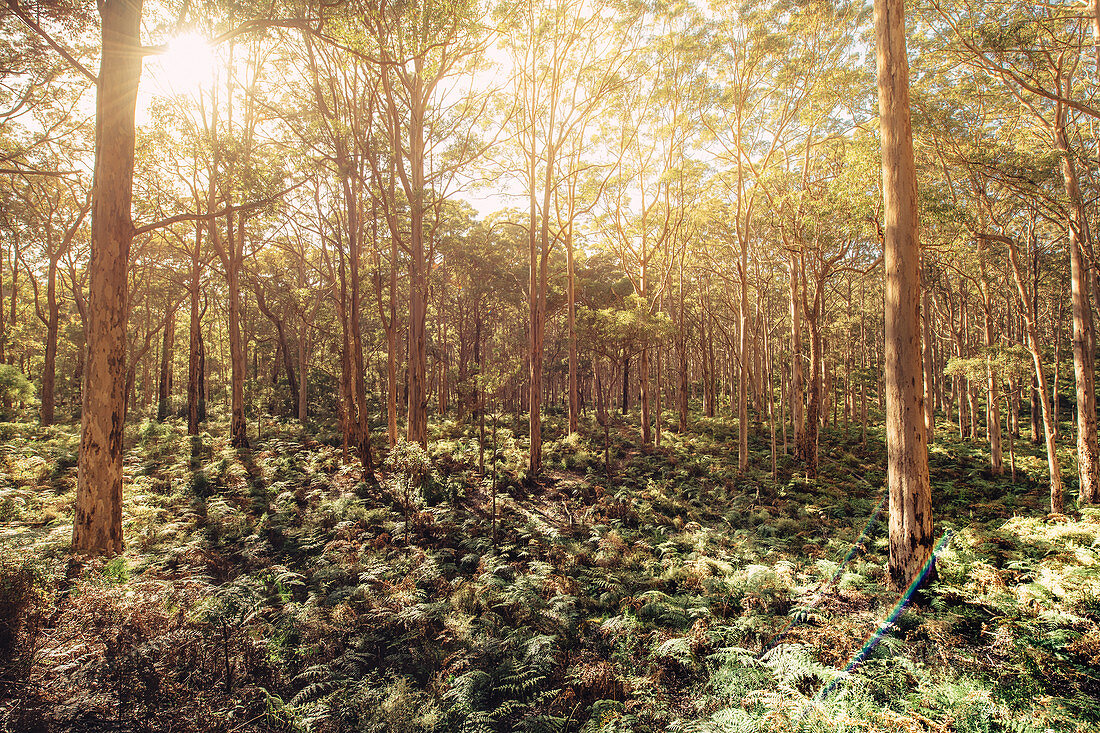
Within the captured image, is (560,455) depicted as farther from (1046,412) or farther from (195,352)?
(195,352)

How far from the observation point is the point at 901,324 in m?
5.80

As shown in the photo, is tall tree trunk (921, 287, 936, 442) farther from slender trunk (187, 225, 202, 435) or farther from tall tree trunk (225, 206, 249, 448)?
slender trunk (187, 225, 202, 435)

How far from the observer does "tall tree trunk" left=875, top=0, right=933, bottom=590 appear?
5637 mm

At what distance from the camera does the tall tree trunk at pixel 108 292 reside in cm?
596

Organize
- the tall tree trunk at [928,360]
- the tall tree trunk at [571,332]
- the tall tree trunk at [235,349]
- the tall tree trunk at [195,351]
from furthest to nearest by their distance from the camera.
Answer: the tall tree trunk at [928,360], the tall tree trunk at [571,332], the tall tree trunk at [195,351], the tall tree trunk at [235,349]

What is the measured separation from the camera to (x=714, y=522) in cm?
1104

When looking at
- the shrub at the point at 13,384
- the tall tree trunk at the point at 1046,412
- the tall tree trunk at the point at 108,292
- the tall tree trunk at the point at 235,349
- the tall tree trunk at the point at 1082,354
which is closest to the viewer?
the tall tree trunk at the point at 108,292

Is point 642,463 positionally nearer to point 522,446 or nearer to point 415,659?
point 522,446

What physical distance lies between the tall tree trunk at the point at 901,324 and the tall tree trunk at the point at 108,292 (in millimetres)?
10262

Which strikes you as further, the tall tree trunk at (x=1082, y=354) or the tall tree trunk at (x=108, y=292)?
the tall tree trunk at (x=1082, y=354)

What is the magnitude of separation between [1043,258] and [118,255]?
90.9ft

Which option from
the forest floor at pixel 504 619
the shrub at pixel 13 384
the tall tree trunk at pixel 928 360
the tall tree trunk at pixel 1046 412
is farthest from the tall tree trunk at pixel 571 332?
the shrub at pixel 13 384

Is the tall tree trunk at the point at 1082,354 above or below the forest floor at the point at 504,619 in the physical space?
above

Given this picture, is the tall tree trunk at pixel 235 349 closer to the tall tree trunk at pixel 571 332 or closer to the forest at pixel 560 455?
the forest at pixel 560 455
